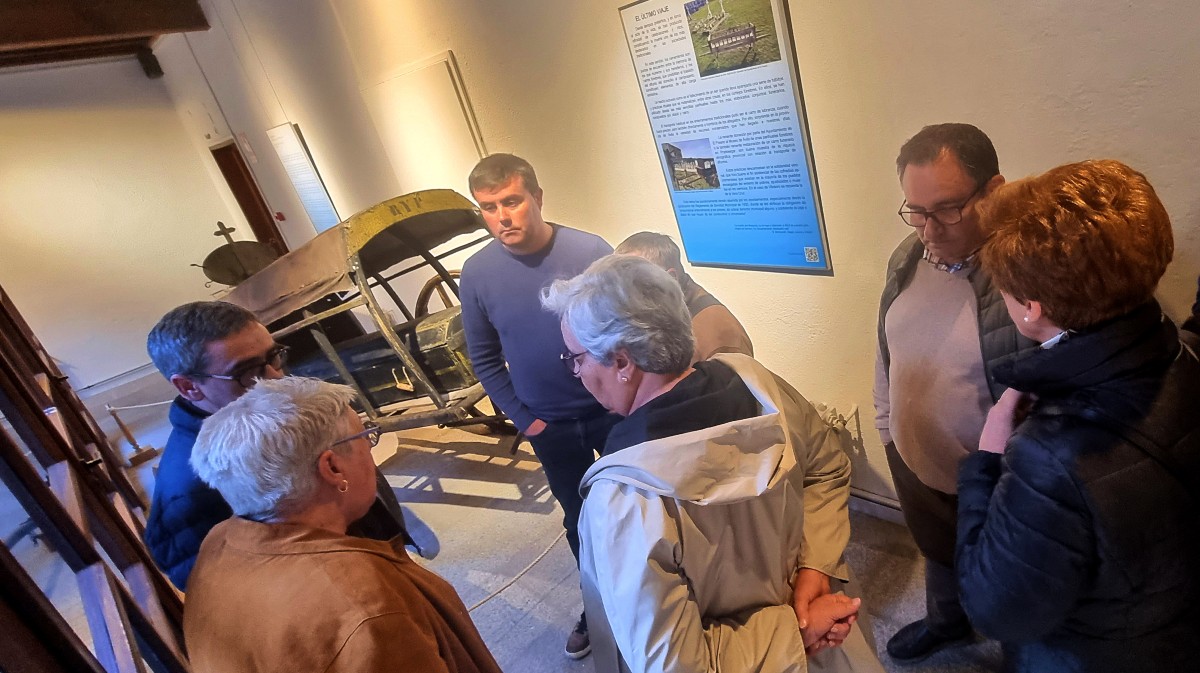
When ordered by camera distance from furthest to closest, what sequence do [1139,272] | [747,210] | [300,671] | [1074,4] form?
[747,210] → [1074,4] → [300,671] → [1139,272]

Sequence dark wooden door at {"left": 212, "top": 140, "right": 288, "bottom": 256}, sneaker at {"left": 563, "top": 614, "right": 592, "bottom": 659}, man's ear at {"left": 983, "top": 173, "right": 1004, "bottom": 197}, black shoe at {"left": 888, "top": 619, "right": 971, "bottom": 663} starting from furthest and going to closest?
dark wooden door at {"left": 212, "top": 140, "right": 288, "bottom": 256} → sneaker at {"left": 563, "top": 614, "right": 592, "bottom": 659} → black shoe at {"left": 888, "top": 619, "right": 971, "bottom": 663} → man's ear at {"left": 983, "top": 173, "right": 1004, "bottom": 197}

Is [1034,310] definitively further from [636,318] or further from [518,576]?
[518,576]

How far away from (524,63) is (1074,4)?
229cm

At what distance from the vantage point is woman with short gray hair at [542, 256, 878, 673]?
1.09 meters

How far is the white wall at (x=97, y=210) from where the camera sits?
7.20 m

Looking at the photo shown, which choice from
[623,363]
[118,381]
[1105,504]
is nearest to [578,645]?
[623,363]

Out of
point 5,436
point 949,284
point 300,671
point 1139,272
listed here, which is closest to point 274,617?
point 300,671

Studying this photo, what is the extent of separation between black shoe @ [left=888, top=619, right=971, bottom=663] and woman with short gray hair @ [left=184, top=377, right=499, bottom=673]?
1.59 m

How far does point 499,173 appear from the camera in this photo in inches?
90.7

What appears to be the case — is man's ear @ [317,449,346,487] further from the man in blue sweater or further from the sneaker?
the sneaker

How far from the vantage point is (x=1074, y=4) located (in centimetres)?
150

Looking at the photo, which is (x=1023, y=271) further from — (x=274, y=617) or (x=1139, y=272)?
(x=274, y=617)

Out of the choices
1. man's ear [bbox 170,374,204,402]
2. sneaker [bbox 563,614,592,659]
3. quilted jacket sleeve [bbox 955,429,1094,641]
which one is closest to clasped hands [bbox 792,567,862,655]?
quilted jacket sleeve [bbox 955,429,1094,641]

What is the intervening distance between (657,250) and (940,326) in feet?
3.16
